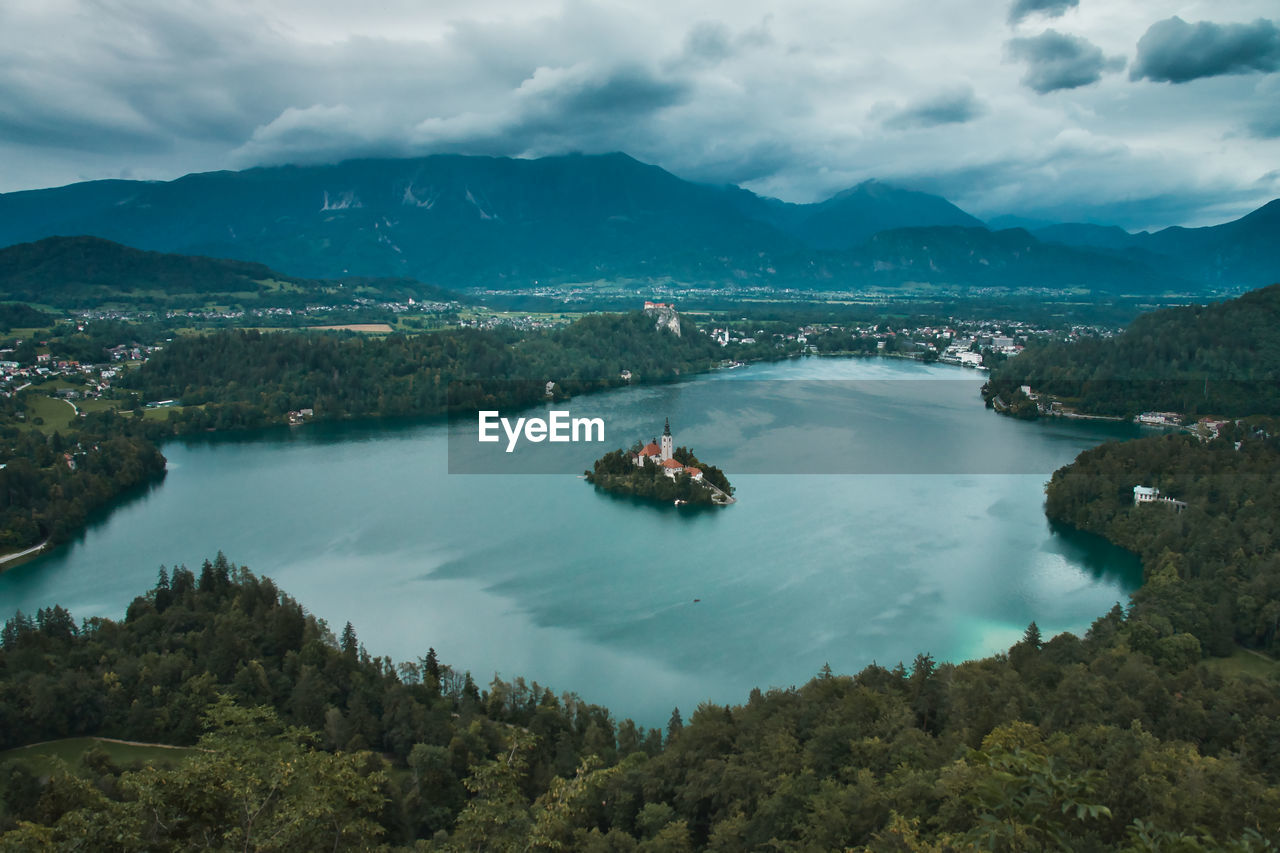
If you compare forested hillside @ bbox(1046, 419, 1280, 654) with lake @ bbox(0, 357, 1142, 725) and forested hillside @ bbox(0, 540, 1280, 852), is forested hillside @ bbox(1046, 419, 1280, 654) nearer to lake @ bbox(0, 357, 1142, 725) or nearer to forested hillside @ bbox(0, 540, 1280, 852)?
lake @ bbox(0, 357, 1142, 725)

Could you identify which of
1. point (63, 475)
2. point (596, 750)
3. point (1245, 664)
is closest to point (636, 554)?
point (596, 750)

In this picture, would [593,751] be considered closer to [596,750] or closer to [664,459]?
[596,750]

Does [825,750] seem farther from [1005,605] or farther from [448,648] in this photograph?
[1005,605]

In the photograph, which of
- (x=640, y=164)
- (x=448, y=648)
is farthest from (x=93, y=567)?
(x=640, y=164)

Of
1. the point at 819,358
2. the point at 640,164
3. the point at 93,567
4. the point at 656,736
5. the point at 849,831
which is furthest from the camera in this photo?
the point at 640,164

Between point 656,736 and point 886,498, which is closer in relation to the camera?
point 656,736
